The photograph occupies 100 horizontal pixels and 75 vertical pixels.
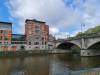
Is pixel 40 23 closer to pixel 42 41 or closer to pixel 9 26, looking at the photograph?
pixel 42 41

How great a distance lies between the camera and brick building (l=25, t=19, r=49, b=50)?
10062 centimetres

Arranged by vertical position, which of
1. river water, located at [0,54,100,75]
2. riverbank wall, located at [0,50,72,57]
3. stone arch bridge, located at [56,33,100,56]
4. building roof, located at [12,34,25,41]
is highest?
building roof, located at [12,34,25,41]

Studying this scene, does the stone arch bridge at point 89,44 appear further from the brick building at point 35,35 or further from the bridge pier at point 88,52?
the brick building at point 35,35

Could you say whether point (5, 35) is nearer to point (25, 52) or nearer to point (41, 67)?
point (25, 52)

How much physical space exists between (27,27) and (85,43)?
43842 millimetres

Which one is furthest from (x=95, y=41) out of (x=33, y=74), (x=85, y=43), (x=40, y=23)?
(x=40, y=23)

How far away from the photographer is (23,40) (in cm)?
10175

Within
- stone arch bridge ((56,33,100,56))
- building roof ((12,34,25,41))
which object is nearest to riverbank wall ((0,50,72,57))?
building roof ((12,34,25,41))

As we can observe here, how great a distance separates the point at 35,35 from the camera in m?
103

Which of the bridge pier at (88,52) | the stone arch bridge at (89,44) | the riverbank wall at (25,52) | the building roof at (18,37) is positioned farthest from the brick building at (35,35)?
the bridge pier at (88,52)

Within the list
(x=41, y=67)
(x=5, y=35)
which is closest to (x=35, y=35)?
(x=5, y=35)

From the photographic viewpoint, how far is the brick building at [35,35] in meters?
101

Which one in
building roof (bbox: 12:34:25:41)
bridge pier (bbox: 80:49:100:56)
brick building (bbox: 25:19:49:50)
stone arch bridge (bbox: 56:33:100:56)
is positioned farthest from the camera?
brick building (bbox: 25:19:49:50)

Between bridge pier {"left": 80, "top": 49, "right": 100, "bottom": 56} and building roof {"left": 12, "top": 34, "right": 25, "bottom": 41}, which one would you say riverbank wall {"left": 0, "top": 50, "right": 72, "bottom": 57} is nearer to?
building roof {"left": 12, "top": 34, "right": 25, "bottom": 41}
